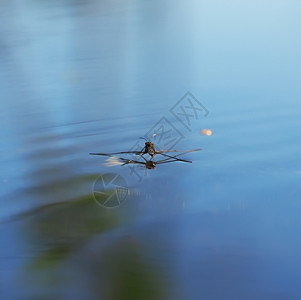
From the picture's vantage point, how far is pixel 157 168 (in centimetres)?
124

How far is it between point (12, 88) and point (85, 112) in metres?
0.42

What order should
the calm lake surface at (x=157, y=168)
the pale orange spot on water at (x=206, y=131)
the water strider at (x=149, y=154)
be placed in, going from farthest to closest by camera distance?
the pale orange spot on water at (x=206, y=131) < the water strider at (x=149, y=154) < the calm lake surface at (x=157, y=168)

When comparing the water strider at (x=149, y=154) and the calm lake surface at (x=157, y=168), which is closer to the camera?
the calm lake surface at (x=157, y=168)

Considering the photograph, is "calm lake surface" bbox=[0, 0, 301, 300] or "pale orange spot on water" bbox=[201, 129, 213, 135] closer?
"calm lake surface" bbox=[0, 0, 301, 300]

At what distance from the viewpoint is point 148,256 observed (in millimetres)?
959

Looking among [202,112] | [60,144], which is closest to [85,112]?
[60,144]

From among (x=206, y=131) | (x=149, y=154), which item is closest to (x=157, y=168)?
(x=149, y=154)

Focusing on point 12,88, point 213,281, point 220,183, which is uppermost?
point 12,88

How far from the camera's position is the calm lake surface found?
92 cm

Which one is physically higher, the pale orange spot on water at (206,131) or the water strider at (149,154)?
the pale orange spot on water at (206,131)

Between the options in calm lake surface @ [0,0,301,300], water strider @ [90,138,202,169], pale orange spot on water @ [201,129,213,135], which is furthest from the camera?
pale orange spot on water @ [201,129,213,135]

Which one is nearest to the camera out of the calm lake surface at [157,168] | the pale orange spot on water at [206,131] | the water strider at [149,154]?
the calm lake surface at [157,168]

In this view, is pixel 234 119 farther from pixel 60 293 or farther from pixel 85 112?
pixel 60 293

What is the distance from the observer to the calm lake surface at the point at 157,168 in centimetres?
92
